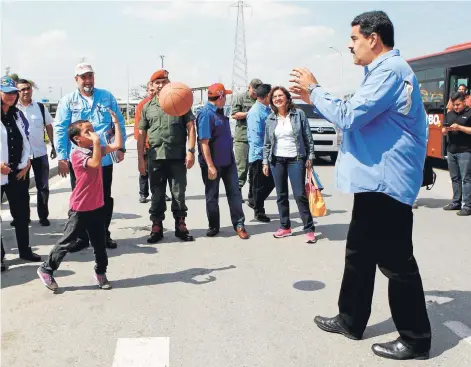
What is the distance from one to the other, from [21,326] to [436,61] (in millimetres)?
12419

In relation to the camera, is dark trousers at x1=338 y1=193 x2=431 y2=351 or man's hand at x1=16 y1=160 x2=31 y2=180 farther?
man's hand at x1=16 y1=160 x2=31 y2=180

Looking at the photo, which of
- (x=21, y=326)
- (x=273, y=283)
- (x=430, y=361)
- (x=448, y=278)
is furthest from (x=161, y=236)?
(x=430, y=361)

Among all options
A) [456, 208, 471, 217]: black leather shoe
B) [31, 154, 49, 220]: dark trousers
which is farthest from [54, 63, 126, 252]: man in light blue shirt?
[456, 208, 471, 217]: black leather shoe

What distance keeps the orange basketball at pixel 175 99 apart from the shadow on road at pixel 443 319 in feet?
9.89

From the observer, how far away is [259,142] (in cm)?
686

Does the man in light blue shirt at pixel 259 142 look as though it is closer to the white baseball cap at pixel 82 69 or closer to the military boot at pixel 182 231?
the military boot at pixel 182 231

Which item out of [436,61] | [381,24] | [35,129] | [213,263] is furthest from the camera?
[436,61]

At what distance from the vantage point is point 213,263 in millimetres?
4953

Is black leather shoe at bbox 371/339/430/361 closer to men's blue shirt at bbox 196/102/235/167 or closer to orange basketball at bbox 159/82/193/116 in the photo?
orange basketball at bbox 159/82/193/116

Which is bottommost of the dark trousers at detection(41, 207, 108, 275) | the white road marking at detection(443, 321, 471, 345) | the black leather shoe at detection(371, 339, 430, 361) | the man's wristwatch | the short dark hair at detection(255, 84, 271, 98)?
the white road marking at detection(443, 321, 471, 345)

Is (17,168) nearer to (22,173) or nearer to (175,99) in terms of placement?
(22,173)

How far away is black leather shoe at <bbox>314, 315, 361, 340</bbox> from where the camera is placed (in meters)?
3.26

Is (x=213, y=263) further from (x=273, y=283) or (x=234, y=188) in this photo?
(x=234, y=188)

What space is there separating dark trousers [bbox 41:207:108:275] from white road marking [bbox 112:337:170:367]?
3.74ft
